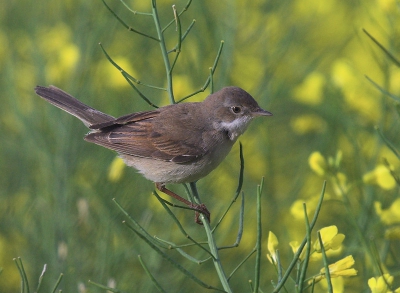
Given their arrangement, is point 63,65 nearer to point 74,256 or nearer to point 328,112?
point 74,256

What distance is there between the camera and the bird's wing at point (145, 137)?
4.22 m

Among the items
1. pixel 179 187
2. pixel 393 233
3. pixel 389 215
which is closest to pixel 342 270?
pixel 393 233

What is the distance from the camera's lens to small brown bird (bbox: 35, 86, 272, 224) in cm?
407

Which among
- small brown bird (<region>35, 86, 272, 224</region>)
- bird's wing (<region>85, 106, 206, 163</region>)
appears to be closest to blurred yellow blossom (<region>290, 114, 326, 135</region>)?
small brown bird (<region>35, 86, 272, 224</region>)

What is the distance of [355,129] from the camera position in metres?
4.84

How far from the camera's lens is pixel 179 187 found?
5.09 metres

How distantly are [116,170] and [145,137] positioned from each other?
0.44 metres

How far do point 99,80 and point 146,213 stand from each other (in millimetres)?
1523

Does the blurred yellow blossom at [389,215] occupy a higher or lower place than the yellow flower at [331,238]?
lower

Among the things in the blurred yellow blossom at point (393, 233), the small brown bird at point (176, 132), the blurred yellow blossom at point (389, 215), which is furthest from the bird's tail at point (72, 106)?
the blurred yellow blossom at point (393, 233)

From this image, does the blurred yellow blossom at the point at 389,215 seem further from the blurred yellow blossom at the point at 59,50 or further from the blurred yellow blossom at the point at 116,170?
the blurred yellow blossom at the point at 59,50

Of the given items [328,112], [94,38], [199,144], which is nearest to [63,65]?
[94,38]

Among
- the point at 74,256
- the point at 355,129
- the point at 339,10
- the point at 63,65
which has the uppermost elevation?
the point at 339,10

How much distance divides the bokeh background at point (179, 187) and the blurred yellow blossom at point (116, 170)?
13mm
